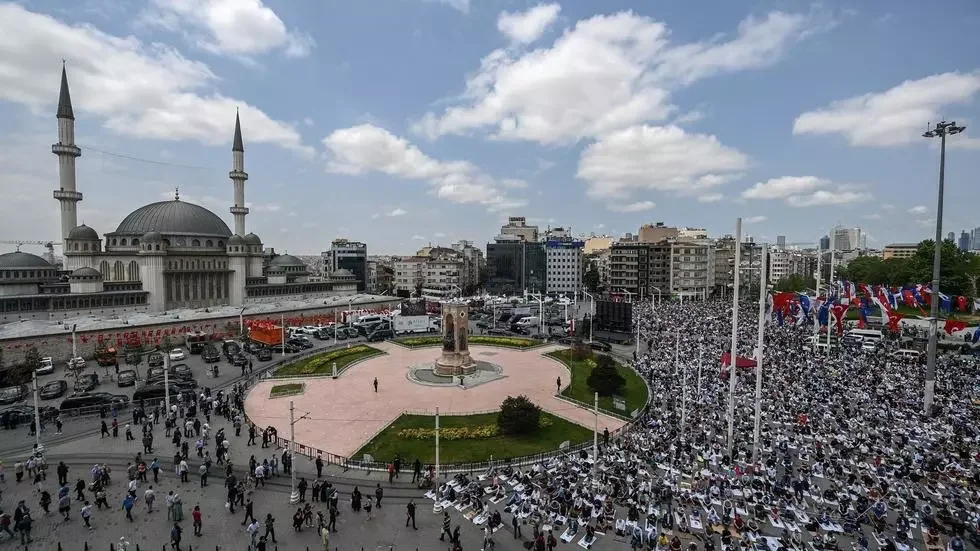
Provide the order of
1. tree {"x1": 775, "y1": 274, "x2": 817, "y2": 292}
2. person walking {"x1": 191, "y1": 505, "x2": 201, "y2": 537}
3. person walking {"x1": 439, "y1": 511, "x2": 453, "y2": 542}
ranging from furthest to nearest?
tree {"x1": 775, "y1": 274, "x2": 817, "y2": 292} < person walking {"x1": 191, "y1": 505, "x2": 201, "y2": 537} < person walking {"x1": 439, "y1": 511, "x2": 453, "y2": 542}

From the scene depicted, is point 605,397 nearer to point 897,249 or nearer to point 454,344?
point 454,344

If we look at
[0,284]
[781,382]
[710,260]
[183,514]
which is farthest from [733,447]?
[710,260]

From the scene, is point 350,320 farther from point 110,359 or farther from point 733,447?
point 733,447

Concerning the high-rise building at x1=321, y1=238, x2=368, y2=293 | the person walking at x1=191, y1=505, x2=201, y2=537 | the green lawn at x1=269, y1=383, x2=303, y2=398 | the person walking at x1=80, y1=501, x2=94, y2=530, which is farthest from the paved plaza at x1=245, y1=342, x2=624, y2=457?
the high-rise building at x1=321, y1=238, x2=368, y2=293

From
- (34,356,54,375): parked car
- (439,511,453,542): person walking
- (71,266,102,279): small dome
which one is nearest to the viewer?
(439,511,453,542): person walking

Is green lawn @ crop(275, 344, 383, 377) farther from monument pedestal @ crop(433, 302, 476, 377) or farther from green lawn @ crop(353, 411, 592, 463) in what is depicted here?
green lawn @ crop(353, 411, 592, 463)

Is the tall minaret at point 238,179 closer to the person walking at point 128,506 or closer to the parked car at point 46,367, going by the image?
the parked car at point 46,367

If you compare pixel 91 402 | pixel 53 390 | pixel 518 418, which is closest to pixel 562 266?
pixel 518 418
